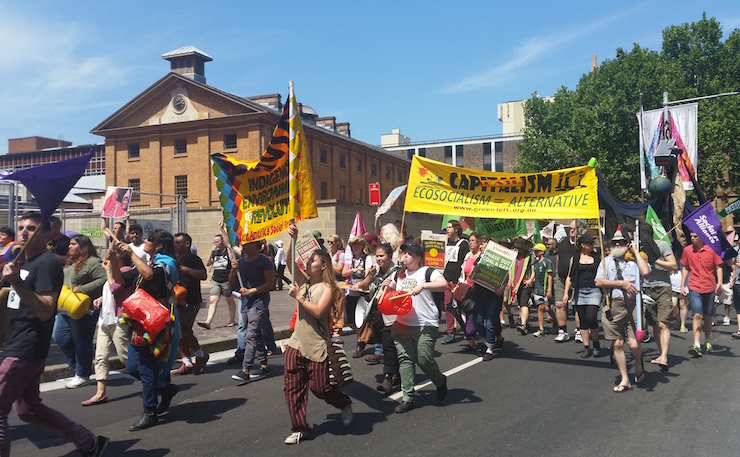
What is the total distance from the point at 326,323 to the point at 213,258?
24.3ft

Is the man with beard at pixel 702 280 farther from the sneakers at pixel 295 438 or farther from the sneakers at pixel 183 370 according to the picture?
the sneakers at pixel 183 370

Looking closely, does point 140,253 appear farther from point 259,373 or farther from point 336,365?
point 336,365

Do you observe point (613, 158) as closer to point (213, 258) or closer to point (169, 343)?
point (213, 258)

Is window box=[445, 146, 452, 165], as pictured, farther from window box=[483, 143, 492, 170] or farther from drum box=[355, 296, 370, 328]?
drum box=[355, 296, 370, 328]

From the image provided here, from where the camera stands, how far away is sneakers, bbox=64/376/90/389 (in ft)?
25.6

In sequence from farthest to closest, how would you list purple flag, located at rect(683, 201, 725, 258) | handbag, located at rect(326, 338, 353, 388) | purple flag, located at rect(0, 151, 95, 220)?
purple flag, located at rect(683, 201, 725, 258) → handbag, located at rect(326, 338, 353, 388) → purple flag, located at rect(0, 151, 95, 220)

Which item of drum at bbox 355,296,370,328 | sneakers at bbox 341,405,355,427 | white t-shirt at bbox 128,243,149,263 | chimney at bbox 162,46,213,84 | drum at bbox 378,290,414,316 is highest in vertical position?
chimney at bbox 162,46,213,84

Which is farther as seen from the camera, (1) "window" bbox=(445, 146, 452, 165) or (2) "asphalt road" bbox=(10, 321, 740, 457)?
(1) "window" bbox=(445, 146, 452, 165)

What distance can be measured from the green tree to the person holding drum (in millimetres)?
36098

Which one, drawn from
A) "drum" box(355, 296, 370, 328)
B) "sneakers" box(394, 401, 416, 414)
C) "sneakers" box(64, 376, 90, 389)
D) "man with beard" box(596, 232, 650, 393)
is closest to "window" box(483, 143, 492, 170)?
"man with beard" box(596, 232, 650, 393)

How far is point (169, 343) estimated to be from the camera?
6.14 m

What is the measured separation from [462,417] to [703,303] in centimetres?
579

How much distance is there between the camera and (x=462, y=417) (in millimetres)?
6281

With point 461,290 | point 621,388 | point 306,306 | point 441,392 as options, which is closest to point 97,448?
point 306,306
